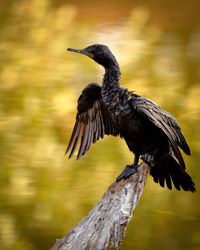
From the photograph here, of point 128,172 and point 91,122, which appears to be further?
point 91,122

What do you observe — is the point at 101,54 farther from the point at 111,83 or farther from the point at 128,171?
the point at 128,171

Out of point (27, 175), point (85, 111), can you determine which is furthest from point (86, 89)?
point (27, 175)

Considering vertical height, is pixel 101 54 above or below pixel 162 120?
above

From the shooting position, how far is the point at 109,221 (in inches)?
69.8

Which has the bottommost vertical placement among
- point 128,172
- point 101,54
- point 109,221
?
point 109,221

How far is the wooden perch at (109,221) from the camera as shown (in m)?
1.76

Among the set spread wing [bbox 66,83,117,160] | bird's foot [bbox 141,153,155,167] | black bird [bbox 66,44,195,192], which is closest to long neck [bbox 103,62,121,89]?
black bird [bbox 66,44,195,192]

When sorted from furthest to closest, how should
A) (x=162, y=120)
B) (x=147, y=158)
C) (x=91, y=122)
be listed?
(x=91, y=122) → (x=147, y=158) → (x=162, y=120)

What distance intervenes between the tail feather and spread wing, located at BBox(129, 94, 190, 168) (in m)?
0.13

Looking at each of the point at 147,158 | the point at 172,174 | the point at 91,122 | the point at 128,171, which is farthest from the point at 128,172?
the point at 91,122

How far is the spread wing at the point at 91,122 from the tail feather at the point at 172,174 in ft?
0.89

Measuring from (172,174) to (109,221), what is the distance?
1.31ft

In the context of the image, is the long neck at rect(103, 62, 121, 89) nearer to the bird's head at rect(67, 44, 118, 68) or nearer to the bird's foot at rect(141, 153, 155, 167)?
the bird's head at rect(67, 44, 118, 68)

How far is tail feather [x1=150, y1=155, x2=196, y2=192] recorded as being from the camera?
195 cm
